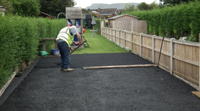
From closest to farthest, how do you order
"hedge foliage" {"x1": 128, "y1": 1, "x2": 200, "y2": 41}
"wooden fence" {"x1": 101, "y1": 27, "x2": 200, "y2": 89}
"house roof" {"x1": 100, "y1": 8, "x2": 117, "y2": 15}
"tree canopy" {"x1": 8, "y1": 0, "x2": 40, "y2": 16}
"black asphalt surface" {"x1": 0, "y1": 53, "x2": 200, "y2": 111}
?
"black asphalt surface" {"x1": 0, "y1": 53, "x2": 200, "y2": 111} → "wooden fence" {"x1": 101, "y1": 27, "x2": 200, "y2": 89} → "hedge foliage" {"x1": 128, "y1": 1, "x2": 200, "y2": 41} → "tree canopy" {"x1": 8, "y1": 0, "x2": 40, "y2": 16} → "house roof" {"x1": 100, "y1": 8, "x2": 117, "y2": 15}

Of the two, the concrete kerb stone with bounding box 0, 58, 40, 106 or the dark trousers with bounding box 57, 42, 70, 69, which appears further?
the dark trousers with bounding box 57, 42, 70, 69

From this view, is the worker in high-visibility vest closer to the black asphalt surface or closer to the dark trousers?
the dark trousers

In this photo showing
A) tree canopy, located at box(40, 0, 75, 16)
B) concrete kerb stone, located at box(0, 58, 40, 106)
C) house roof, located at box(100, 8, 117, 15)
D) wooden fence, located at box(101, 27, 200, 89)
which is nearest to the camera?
concrete kerb stone, located at box(0, 58, 40, 106)

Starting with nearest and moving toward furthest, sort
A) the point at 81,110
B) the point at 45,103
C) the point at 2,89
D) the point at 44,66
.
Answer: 1. the point at 81,110
2. the point at 45,103
3. the point at 2,89
4. the point at 44,66

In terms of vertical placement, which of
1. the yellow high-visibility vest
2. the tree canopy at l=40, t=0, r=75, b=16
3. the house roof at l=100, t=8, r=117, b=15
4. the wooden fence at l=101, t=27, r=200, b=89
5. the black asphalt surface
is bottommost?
the black asphalt surface

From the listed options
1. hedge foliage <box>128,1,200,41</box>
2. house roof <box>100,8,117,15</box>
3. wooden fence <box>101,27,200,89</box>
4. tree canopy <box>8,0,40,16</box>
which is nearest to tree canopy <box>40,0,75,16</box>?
tree canopy <box>8,0,40,16</box>

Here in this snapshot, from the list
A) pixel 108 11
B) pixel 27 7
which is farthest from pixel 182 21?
pixel 108 11

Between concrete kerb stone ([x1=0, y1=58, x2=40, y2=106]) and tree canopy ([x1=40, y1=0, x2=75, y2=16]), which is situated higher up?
tree canopy ([x1=40, y1=0, x2=75, y2=16])

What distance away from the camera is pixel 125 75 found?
9.18m

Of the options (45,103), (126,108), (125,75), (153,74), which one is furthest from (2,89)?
(153,74)

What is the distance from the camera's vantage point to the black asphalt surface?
18.9ft

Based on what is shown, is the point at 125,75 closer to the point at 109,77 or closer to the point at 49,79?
the point at 109,77

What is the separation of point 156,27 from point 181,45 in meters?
18.5

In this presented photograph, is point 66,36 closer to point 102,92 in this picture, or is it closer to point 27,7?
point 102,92
